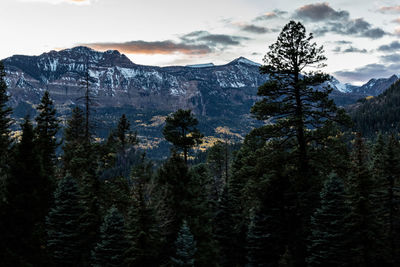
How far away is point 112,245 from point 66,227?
4883 millimetres

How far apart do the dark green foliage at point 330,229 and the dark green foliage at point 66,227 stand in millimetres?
18486

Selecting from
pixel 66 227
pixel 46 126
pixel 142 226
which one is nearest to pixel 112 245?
pixel 142 226

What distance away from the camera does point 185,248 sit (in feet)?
86.1

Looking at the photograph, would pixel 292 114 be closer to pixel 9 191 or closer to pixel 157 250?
pixel 157 250

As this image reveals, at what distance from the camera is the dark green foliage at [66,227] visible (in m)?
27.6

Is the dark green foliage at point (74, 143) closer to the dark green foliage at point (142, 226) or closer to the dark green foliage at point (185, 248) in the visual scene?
the dark green foliage at point (142, 226)

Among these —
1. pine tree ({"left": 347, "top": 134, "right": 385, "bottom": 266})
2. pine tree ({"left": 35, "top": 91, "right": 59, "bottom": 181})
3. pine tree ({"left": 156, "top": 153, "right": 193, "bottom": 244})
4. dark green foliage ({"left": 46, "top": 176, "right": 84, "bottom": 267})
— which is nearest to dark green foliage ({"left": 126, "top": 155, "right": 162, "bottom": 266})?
pine tree ({"left": 156, "top": 153, "right": 193, "bottom": 244})

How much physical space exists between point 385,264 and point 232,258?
51.8 feet

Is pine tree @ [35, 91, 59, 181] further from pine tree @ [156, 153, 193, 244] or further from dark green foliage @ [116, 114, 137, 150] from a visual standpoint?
pine tree @ [156, 153, 193, 244]

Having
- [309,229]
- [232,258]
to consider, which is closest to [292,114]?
[309,229]

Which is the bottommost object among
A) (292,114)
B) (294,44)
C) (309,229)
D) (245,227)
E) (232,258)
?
(232,258)

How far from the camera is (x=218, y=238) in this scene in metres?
38.7

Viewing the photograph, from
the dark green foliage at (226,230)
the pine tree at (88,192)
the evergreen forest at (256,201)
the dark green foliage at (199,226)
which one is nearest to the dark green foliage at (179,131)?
the dark green foliage at (226,230)

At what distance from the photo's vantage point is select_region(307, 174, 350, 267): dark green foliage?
21688 millimetres
